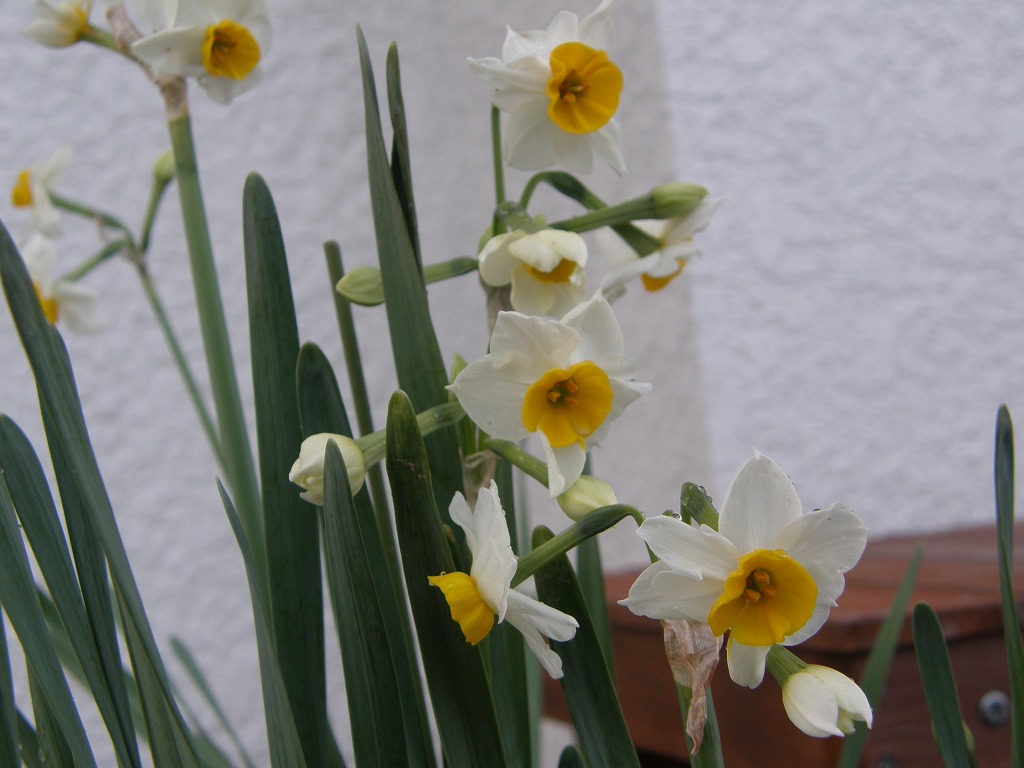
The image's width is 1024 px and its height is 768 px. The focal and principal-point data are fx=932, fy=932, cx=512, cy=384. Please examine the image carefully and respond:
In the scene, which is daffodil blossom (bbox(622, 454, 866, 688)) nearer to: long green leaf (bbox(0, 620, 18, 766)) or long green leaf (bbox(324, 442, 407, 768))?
long green leaf (bbox(324, 442, 407, 768))

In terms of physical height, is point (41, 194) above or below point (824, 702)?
above

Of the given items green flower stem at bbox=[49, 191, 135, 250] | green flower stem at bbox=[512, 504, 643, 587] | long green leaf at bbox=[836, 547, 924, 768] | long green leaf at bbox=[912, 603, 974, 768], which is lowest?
long green leaf at bbox=[836, 547, 924, 768]

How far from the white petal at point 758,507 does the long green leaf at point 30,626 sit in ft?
0.71

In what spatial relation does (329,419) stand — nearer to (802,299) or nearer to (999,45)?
(802,299)

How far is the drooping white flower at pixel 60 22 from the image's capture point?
602 millimetres

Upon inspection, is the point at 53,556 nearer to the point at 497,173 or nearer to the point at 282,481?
the point at 282,481

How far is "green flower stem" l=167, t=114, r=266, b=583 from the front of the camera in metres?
0.52

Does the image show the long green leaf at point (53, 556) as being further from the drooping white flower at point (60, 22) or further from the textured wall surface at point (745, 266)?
the textured wall surface at point (745, 266)

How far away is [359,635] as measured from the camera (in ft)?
0.97

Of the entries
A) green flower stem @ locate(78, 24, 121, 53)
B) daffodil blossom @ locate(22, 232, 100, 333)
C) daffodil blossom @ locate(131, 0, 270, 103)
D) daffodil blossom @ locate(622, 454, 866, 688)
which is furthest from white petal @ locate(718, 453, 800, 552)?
daffodil blossom @ locate(22, 232, 100, 333)

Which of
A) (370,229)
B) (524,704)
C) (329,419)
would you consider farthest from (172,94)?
(370,229)

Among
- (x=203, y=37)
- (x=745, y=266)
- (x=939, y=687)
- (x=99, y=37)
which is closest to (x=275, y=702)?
(x=939, y=687)

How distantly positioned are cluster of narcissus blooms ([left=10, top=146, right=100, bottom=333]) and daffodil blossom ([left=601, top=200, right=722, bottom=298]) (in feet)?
1.66

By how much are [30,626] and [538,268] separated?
22 centimetres
